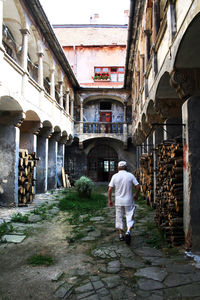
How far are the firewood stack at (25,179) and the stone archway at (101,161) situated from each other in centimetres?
1093

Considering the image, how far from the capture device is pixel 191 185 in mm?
4109

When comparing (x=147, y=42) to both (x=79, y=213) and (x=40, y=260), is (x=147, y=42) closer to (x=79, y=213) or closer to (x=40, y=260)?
(x=79, y=213)

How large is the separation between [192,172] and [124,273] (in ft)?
6.87

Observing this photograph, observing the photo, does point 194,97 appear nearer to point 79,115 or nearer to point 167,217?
point 167,217

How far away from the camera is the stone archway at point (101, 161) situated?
20.3 metres

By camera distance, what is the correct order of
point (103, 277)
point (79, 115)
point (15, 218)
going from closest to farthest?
1. point (103, 277)
2. point (15, 218)
3. point (79, 115)

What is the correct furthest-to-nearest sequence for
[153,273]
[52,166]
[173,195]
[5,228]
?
[52,166] → [5,228] → [173,195] → [153,273]

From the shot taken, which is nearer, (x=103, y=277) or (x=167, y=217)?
(x=103, y=277)

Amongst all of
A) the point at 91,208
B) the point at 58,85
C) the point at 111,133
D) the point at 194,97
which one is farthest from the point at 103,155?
the point at 194,97

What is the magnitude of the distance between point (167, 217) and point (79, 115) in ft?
54.0

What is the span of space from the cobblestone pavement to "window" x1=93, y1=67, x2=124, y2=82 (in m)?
18.0

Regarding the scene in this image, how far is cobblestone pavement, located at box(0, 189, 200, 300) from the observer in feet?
9.14

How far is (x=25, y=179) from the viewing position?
29.5ft

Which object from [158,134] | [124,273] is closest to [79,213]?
[158,134]
